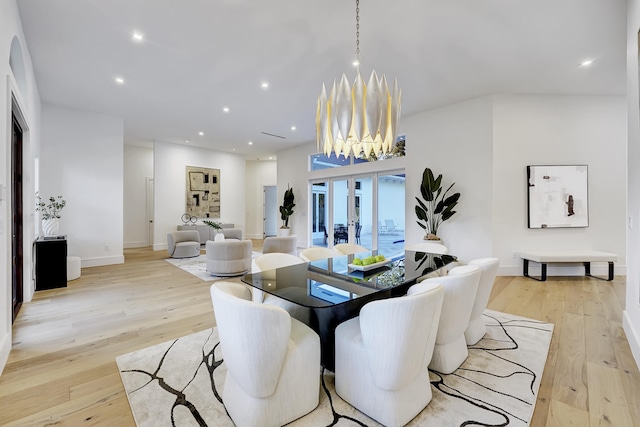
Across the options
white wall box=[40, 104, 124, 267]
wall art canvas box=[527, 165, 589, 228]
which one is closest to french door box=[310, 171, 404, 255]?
wall art canvas box=[527, 165, 589, 228]

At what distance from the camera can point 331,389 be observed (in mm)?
1860

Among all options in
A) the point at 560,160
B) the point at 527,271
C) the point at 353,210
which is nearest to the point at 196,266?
the point at 353,210

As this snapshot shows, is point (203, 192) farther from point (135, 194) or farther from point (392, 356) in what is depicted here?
point (392, 356)

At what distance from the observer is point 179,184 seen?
8453 millimetres

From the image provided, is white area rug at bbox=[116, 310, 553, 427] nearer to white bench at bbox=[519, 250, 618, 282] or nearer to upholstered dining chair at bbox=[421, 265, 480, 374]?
upholstered dining chair at bbox=[421, 265, 480, 374]

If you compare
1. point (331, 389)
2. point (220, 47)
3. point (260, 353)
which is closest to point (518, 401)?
point (331, 389)

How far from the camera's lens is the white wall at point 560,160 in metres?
4.80

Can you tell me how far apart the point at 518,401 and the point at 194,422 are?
6.32 ft

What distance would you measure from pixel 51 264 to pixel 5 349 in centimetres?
263

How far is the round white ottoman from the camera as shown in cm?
467

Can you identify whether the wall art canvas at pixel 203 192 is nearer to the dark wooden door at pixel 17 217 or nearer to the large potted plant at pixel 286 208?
the large potted plant at pixel 286 208

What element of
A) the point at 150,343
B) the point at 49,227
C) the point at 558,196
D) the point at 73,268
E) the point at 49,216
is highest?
the point at 558,196

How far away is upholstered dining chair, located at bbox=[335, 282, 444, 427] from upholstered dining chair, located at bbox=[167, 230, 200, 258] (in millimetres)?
5942

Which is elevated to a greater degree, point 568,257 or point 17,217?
point 17,217
